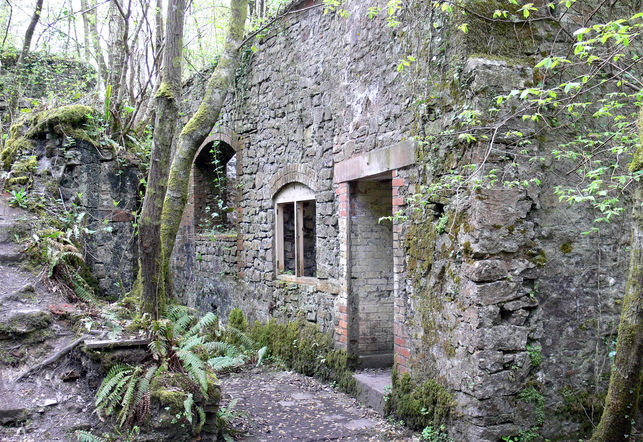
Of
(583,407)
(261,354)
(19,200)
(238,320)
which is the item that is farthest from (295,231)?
(583,407)

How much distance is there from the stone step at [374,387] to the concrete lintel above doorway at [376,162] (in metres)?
2.25

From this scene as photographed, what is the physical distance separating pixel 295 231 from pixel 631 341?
4.86 meters

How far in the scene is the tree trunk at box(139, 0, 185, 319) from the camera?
16.0 ft

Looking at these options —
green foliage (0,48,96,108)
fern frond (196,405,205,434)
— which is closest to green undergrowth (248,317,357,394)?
fern frond (196,405,205,434)

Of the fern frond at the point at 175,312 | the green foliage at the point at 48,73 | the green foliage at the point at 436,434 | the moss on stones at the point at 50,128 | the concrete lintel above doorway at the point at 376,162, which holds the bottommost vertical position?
the green foliage at the point at 436,434

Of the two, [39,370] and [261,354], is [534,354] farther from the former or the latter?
[261,354]

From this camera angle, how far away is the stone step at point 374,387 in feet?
17.8

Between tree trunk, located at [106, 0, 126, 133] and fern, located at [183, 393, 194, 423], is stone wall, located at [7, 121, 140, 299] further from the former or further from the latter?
tree trunk, located at [106, 0, 126, 133]

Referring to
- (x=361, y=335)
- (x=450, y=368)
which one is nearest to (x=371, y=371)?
(x=361, y=335)

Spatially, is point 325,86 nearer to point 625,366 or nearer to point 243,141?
point 243,141

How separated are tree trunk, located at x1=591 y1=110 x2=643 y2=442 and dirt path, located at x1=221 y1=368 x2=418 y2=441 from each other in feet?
6.04

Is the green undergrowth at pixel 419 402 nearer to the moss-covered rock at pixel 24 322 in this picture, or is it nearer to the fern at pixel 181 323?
the fern at pixel 181 323

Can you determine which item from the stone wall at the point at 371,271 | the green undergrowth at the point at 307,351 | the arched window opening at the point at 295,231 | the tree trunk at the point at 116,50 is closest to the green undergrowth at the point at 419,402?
the green undergrowth at the point at 307,351

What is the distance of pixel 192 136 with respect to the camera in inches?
239
